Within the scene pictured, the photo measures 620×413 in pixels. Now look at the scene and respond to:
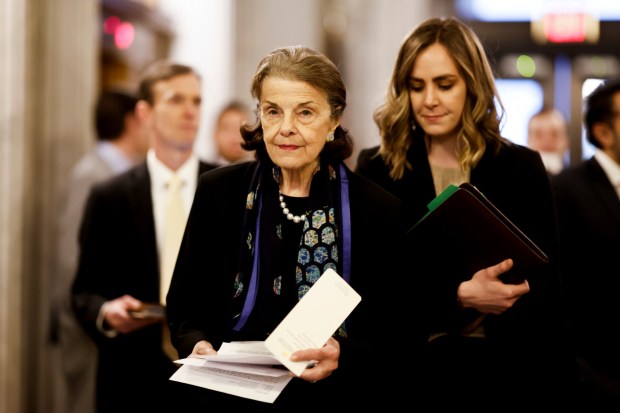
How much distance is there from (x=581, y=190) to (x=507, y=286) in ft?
5.29

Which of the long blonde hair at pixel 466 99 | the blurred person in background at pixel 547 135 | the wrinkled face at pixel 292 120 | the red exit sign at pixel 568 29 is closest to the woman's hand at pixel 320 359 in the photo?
the wrinkled face at pixel 292 120

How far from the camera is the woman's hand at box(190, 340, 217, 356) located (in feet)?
6.91

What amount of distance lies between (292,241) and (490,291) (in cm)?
69

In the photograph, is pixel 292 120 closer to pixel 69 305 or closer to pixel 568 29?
pixel 69 305

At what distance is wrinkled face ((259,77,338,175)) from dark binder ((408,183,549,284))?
45 cm

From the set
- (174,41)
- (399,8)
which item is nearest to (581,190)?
(174,41)

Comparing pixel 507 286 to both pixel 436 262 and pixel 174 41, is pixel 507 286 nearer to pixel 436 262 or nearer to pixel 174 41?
pixel 436 262

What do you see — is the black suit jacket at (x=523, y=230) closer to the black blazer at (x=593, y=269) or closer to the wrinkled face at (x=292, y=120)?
the wrinkled face at (x=292, y=120)

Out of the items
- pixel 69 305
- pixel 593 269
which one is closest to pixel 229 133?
pixel 69 305

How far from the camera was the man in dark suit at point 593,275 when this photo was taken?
3828 mm

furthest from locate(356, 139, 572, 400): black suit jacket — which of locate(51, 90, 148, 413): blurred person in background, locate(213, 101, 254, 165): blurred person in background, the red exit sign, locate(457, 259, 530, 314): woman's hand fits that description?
the red exit sign

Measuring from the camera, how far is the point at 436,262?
261 centimetres

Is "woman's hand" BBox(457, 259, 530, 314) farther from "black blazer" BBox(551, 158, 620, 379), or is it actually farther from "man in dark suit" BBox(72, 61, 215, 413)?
"black blazer" BBox(551, 158, 620, 379)

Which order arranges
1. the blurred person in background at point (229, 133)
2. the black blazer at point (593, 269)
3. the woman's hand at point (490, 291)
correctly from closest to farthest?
the woman's hand at point (490, 291) < the black blazer at point (593, 269) < the blurred person in background at point (229, 133)
